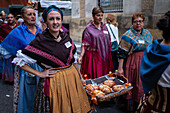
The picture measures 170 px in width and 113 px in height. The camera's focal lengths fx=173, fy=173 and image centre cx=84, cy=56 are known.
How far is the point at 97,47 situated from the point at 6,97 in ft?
9.73

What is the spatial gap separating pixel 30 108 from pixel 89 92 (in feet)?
3.72

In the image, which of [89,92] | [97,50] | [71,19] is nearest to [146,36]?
[97,50]

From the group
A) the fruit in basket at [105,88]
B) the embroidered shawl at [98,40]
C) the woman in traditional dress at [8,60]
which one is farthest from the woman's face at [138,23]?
the woman in traditional dress at [8,60]

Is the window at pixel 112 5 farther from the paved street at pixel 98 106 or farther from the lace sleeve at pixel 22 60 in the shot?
the lace sleeve at pixel 22 60

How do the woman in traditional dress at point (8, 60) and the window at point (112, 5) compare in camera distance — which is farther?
the window at point (112, 5)

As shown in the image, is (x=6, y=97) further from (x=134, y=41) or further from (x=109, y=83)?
(x=134, y=41)

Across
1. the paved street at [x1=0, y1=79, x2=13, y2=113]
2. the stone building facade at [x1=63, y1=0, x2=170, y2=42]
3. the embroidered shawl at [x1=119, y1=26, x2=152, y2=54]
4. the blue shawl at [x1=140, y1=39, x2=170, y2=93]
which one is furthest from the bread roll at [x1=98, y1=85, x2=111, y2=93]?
the stone building facade at [x1=63, y1=0, x2=170, y2=42]

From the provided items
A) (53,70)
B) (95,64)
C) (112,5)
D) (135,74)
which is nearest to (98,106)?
(95,64)

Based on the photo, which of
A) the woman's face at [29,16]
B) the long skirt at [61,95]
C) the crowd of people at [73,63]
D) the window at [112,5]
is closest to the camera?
the crowd of people at [73,63]

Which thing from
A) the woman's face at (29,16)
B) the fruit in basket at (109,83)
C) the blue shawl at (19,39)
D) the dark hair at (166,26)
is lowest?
the fruit in basket at (109,83)

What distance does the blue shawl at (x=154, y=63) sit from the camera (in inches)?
61.6

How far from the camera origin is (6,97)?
4.94 m

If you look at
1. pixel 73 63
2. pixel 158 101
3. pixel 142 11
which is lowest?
pixel 158 101

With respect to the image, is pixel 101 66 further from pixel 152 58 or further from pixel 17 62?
pixel 152 58
